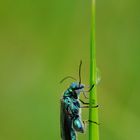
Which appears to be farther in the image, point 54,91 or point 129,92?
point 54,91

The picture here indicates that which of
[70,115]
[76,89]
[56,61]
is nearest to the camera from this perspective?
[70,115]

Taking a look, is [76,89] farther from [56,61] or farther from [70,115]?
[56,61]

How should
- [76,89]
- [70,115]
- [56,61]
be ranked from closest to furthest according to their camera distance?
[70,115], [76,89], [56,61]

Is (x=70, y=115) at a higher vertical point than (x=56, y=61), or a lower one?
lower

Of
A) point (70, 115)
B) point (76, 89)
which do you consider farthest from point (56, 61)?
point (70, 115)

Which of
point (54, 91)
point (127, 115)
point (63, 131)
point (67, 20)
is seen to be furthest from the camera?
point (67, 20)

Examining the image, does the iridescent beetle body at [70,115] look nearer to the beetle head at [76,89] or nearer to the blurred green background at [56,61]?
the beetle head at [76,89]

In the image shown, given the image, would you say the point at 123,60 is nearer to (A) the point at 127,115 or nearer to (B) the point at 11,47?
(A) the point at 127,115

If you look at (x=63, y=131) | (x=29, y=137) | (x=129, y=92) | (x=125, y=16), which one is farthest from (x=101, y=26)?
(x=63, y=131)
